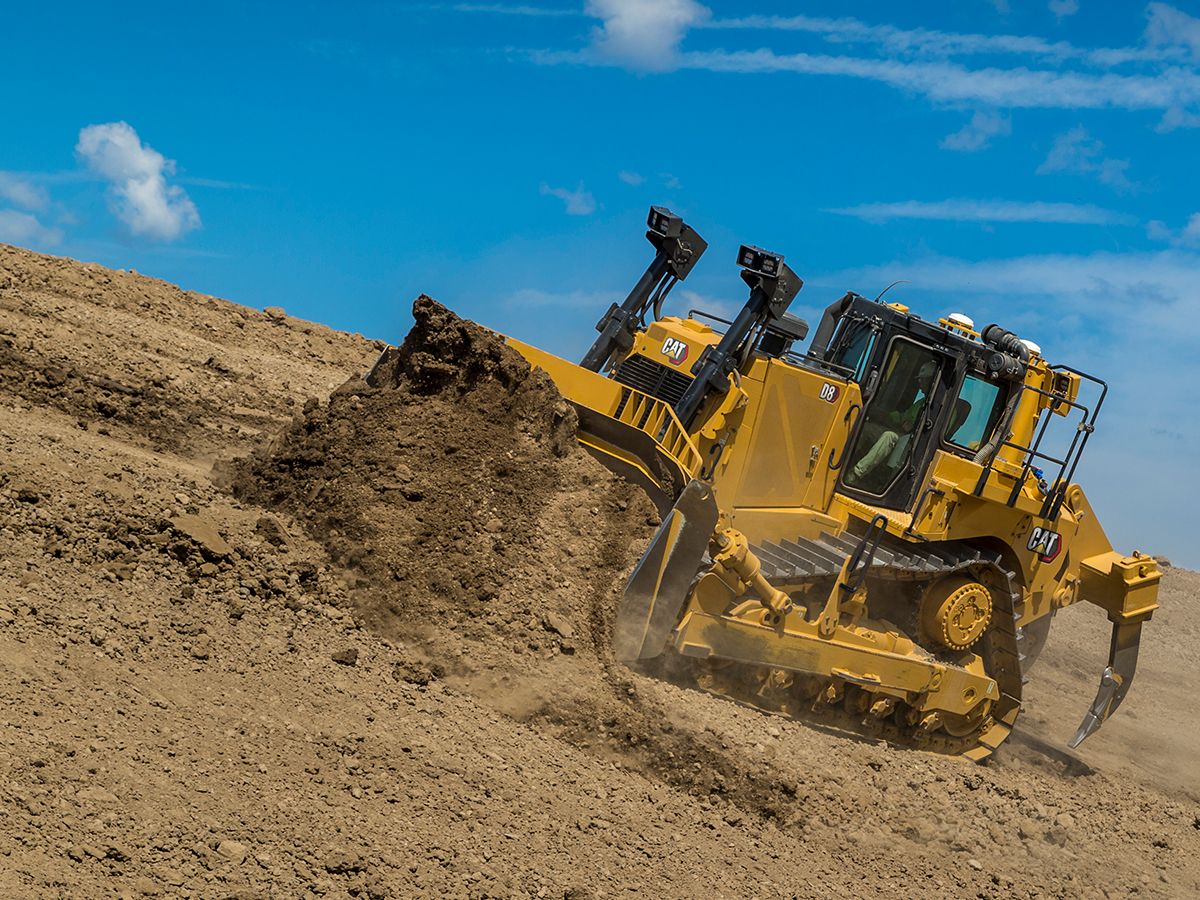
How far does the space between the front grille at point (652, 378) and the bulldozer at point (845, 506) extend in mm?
17

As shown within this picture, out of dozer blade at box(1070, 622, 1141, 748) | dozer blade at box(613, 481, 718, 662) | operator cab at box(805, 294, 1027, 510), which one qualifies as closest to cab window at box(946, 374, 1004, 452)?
operator cab at box(805, 294, 1027, 510)

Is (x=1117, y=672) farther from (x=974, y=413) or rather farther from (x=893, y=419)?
(x=893, y=419)

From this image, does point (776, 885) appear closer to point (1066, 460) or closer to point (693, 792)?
point (693, 792)

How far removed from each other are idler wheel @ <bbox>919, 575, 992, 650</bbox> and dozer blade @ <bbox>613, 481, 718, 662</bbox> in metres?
2.67

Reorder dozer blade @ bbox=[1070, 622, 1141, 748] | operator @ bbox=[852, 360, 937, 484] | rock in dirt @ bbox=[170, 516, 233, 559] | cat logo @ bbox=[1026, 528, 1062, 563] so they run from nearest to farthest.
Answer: rock in dirt @ bbox=[170, 516, 233, 559], operator @ bbox=[852, 360, 937, 484], cat logo @ bbox=[1026, 528, 1062, 563], dozer blade @ bbox=[1070, 622, 1141, 748]

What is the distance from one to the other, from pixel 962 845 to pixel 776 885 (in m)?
2.05

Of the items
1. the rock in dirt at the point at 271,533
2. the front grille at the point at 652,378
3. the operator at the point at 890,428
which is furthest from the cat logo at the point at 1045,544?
the rock in dirt at the point at 271,533

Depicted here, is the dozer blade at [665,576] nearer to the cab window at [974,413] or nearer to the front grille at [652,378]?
the front grille at [652,378]

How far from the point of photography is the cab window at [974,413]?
10.1 metres

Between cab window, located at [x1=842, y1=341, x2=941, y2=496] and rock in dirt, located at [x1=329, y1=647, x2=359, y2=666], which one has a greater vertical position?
cab window, located at [x1=842, y1=341, x2=941, y2=496]

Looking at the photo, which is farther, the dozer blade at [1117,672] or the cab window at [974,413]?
the dozer blade at [1117,672]

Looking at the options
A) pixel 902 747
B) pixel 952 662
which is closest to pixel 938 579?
pixel 952 662

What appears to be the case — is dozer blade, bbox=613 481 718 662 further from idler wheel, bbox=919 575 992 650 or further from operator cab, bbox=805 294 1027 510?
idler wheel, bbox=919 575 992 650

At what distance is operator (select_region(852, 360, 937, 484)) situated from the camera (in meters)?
9.85
